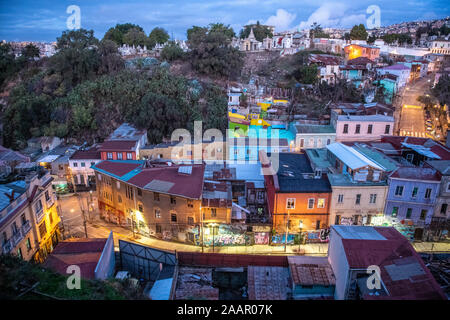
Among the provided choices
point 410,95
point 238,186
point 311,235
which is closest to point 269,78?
point 410,95

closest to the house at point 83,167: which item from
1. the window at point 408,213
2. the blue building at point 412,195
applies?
the blue building at point 412,195

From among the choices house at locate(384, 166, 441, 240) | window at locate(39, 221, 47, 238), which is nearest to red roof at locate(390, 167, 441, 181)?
house at locate(384, 166, 441, 240)

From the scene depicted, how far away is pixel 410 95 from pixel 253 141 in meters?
25.9

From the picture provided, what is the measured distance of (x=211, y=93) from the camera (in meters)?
38.7

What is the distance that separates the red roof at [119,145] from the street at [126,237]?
13.5 feet

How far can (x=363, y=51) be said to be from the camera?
157ft

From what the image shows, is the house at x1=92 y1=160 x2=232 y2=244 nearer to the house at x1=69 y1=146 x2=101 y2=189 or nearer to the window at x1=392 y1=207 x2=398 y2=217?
the house at x1=69 y1=146 x2=101 y2=189

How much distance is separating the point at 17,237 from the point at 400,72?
45.2 metres

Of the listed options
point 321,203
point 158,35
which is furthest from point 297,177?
point 158,35

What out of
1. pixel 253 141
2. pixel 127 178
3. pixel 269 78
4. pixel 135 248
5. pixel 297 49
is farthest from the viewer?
pixel 297 49

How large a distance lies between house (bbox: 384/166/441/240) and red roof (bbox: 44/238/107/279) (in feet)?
51.9

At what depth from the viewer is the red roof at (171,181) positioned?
18.3m

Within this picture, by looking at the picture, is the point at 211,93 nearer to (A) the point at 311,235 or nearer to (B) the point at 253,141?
(B) the point at 253,141

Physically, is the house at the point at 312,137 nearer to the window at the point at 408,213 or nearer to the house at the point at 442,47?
the window at the point at 408,213
